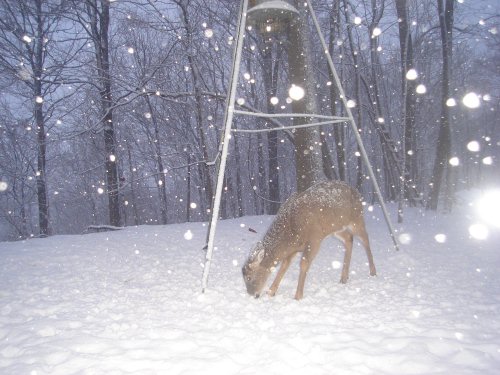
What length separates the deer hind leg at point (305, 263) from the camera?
15.0 feet

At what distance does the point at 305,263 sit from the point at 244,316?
3.88 ft

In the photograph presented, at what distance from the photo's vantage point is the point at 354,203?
5.45m

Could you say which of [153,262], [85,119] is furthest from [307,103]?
[85,119]

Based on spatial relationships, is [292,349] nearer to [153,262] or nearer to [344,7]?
[153,262]

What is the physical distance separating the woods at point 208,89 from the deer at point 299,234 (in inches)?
83.4

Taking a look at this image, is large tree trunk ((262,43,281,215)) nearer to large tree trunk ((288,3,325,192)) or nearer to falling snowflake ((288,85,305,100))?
large tree trunk ((288,3,325,192))

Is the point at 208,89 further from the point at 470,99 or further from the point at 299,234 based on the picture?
the point at 470,99

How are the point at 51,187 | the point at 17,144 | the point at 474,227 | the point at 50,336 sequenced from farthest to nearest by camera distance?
the point at 51,187 → the point at 17,144 → the point at 474,227 → the point at 50,336

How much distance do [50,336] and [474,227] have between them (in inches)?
387

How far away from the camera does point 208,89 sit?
506 inches

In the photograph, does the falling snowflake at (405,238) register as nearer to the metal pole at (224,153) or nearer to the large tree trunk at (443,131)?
the metal pole at (224,153)

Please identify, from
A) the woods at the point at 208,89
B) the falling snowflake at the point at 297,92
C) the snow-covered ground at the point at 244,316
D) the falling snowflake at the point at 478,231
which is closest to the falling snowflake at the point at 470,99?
the woods at the point at 208,89

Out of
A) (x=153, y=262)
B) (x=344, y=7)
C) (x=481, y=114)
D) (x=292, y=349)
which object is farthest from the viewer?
(x=481, y=114)

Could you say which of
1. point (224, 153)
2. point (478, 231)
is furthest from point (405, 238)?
point (224, 153)
